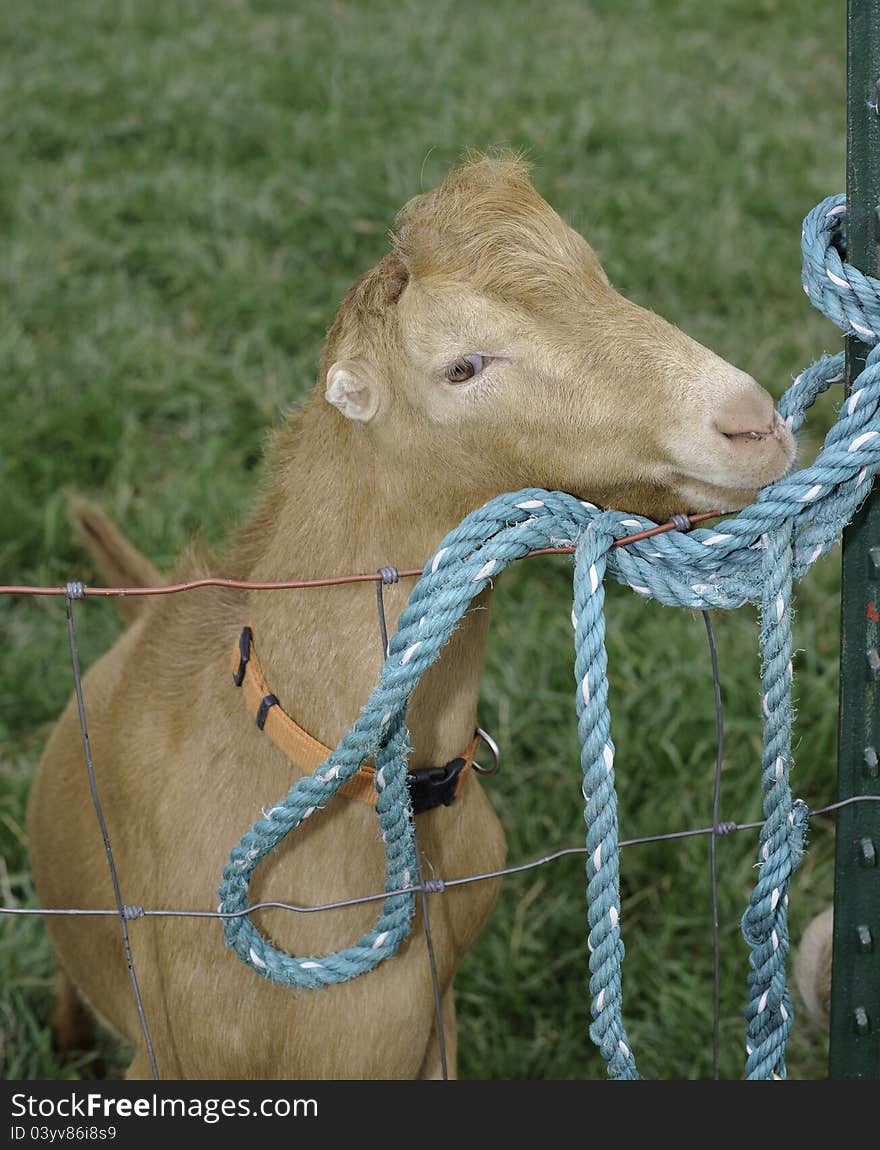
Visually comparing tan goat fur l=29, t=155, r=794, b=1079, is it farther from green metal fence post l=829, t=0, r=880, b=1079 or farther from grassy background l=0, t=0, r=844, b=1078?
grassy background l=0, t=0, r=844, b=1078

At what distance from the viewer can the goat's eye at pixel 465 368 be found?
1.96m

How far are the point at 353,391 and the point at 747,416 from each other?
0.61 metres

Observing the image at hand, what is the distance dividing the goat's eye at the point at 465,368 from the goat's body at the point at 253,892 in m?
0.61

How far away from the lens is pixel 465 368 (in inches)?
77.7

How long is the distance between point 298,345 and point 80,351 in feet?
2.82

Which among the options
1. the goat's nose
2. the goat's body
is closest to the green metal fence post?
the goat's nose

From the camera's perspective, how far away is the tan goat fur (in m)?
1.90

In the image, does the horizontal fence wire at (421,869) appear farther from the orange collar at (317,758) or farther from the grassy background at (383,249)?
the grassy background at (383,249)

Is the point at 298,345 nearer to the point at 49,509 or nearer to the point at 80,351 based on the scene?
the point at 80,351

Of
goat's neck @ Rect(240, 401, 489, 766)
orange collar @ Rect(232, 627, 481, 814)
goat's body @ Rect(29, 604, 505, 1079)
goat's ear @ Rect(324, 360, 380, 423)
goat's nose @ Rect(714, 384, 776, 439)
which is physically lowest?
goat's body @ Rect(29, 604, 505, 1079)

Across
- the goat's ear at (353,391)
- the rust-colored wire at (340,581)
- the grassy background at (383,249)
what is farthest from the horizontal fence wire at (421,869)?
the grassy background at (383,249)

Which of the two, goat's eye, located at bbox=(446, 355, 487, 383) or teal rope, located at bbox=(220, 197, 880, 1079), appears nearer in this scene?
teal rope, located at bbox=(220, 197, 880, 1079)

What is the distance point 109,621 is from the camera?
4254mm

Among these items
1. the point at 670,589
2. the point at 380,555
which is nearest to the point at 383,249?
the point at 380,555
